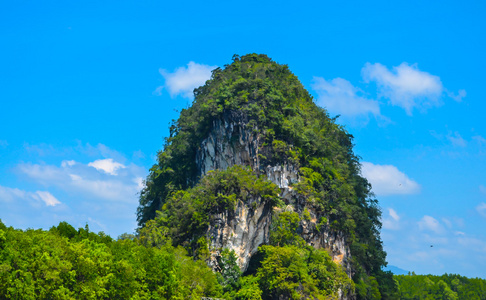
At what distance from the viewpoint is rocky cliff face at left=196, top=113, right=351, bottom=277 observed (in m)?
43.8

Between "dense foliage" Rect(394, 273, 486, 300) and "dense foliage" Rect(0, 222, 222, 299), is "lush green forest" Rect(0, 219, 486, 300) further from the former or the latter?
"dense foliage" Rect(394, 273, 486, 300)

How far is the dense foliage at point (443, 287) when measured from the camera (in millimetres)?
93188

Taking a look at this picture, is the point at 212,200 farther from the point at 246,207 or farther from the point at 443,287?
the point at 443,287

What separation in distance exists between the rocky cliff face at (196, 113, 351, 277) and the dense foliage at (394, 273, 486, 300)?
47.5m

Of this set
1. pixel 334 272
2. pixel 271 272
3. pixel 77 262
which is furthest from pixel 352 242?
pixel 77 262

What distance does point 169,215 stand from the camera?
157 feet

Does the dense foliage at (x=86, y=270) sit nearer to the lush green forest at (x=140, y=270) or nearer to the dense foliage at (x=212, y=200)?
the lush green forest at (x=140, y=270)

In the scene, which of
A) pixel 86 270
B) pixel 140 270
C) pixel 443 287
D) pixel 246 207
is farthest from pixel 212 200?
pixel 443 287

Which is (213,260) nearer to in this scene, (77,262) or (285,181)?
(285,181)

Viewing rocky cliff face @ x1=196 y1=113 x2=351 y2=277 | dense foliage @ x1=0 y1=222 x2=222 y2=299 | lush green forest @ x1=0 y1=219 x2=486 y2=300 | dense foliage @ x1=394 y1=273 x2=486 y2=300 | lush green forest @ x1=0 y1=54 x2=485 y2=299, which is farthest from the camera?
dense foliage @ x1=394 y1=273 x2=486 y2=300

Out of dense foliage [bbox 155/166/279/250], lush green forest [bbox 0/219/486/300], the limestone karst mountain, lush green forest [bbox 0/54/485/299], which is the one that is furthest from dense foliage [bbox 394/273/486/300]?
dense foliage [bbox 155/166/279/250]

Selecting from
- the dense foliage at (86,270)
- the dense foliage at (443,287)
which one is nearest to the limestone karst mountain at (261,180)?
the dense foliage at (86,270)

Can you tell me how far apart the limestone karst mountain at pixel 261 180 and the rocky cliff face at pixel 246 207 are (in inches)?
3.1

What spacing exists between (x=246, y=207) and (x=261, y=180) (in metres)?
2.80
